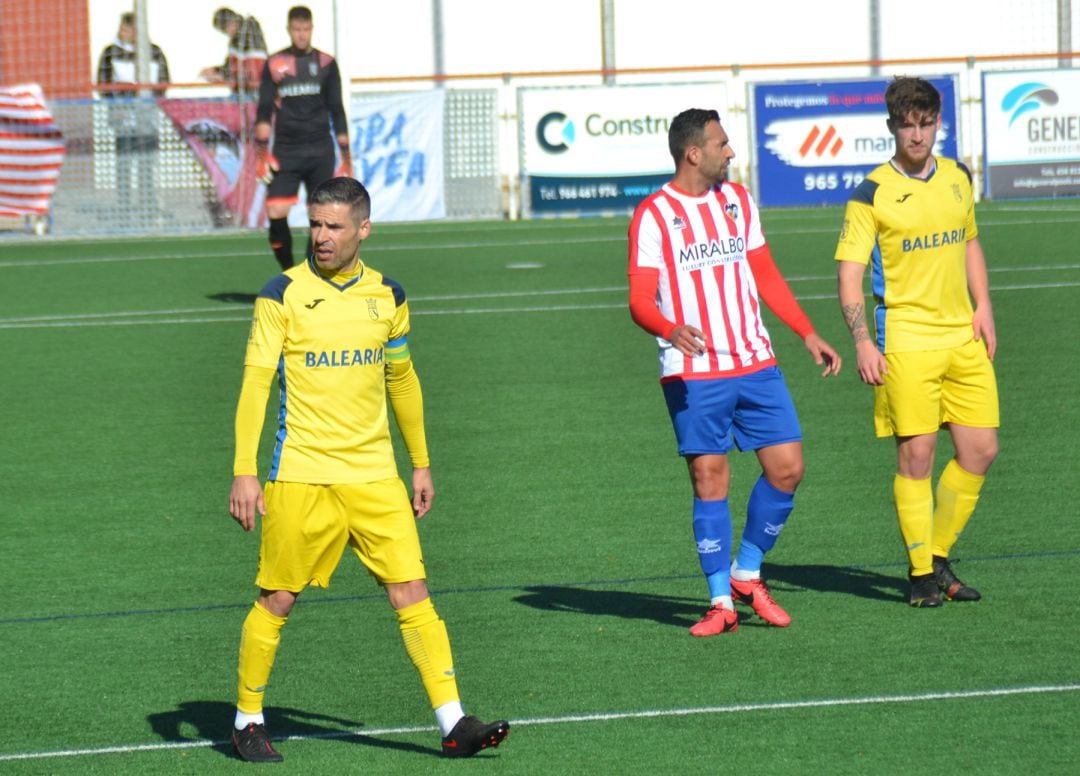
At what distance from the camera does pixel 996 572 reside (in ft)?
25.4

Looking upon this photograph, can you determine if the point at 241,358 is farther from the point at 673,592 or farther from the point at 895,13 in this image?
the point at 895,13

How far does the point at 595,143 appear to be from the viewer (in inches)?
1040

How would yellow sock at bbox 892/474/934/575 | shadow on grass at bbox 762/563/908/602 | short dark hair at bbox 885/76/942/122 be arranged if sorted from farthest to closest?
shadow on grass at bbox 762/563/908/602 → yellow sock at bbox 892/474/934/575 → short dark hair at bbox 885/76/942/122

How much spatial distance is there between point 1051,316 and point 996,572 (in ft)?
24.3

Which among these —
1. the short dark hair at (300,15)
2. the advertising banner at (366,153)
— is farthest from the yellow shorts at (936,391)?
the advertising banner at (366,153)

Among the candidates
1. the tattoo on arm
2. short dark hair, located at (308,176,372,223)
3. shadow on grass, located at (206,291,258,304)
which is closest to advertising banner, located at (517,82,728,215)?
shadow on grass, located at (206,291,258,304)

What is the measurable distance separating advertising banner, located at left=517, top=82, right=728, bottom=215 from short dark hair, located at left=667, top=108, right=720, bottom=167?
19.3 m

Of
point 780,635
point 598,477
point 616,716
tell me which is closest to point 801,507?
→ point 598,477

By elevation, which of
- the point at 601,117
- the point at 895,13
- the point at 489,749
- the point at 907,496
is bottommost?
the point at 489,749

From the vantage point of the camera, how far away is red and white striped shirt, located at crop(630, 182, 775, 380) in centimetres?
695

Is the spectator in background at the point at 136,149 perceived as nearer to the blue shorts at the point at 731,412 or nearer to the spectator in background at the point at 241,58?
the spectator in background at the point at 241,58

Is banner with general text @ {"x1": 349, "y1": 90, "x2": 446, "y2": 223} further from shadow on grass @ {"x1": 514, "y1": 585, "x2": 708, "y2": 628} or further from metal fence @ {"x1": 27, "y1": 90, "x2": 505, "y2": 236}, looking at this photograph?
shadow on grass @ {"x1": 514, "y1": 585, "x2": 708, "y2": 628}

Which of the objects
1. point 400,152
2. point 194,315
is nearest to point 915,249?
point 194,315

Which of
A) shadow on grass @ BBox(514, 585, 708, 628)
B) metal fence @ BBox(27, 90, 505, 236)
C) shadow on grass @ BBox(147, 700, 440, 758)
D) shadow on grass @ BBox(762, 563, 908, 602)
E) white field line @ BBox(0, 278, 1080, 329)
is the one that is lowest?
shadow on grass @ BBox(147, 700, 440, 758)
